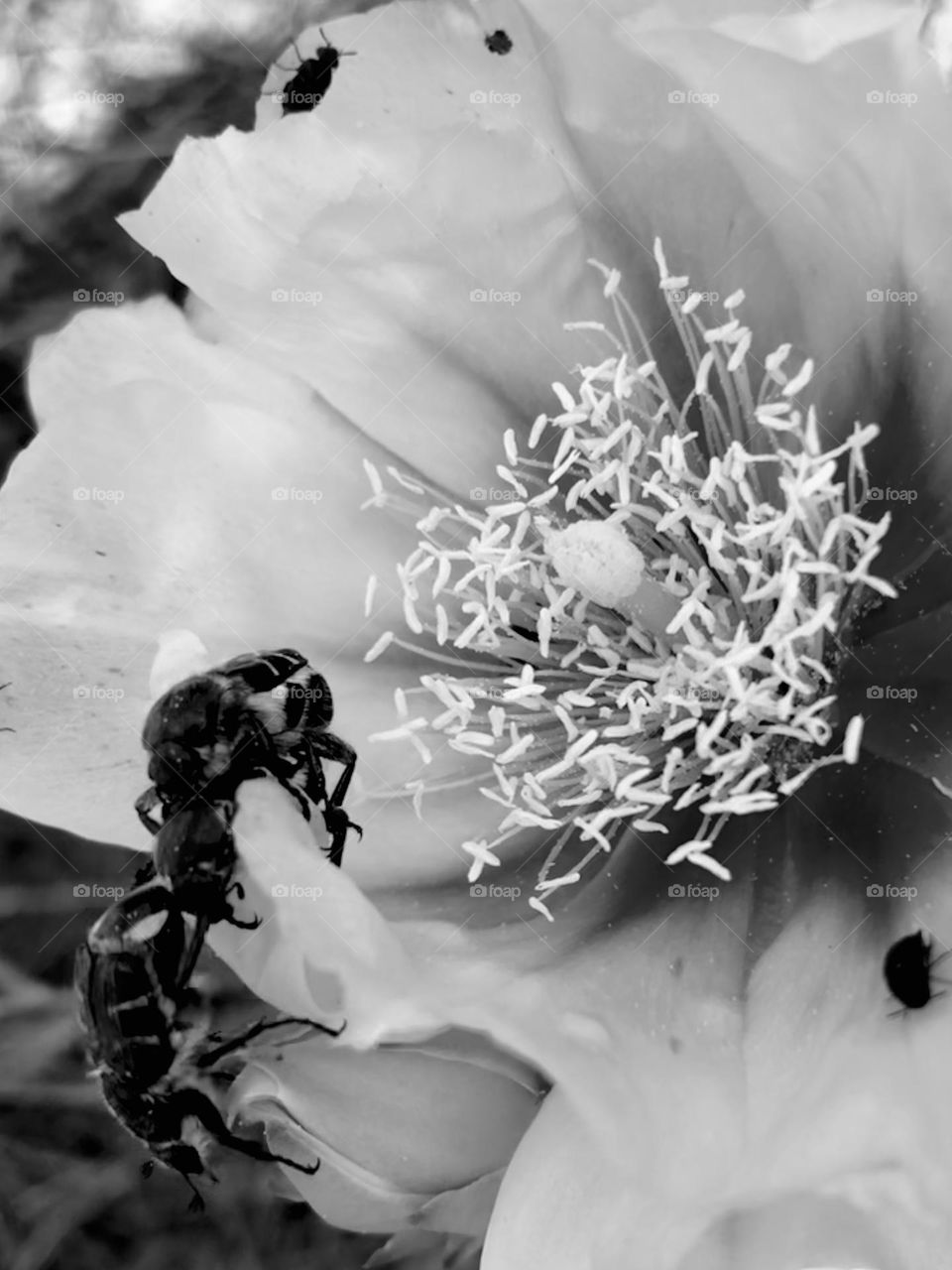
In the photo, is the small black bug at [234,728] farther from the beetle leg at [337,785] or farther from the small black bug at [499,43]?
the small black bug at [499,43]

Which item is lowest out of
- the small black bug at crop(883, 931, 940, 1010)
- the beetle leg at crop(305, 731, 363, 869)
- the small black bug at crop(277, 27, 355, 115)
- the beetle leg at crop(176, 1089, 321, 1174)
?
the beetle leg at crop(176, 1089, 321, 1174)

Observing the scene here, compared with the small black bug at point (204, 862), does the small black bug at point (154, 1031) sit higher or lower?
lower

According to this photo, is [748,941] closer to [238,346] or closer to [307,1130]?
[307,1130]

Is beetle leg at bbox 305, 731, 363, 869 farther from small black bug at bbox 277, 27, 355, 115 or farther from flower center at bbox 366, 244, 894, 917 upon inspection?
small black bug at bbox 277, 27, 355, 115

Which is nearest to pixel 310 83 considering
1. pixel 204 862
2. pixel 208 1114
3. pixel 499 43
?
pixel 499 43

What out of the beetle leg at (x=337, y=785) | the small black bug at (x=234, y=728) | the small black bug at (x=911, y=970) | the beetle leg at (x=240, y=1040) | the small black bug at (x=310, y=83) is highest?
the small black bug at (x=310, y=83)

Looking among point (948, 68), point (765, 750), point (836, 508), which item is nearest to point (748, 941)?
point (765, 750)

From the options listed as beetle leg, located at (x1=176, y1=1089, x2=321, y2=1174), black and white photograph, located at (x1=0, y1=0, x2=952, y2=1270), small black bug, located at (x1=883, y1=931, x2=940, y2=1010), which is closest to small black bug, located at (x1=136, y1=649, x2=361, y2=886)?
black and white photograph, located at (x1=0, y1=0, x2=952, y2=1270)

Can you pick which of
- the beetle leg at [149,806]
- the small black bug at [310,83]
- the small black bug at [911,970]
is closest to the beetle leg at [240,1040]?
the beetle leg at [149,806]
